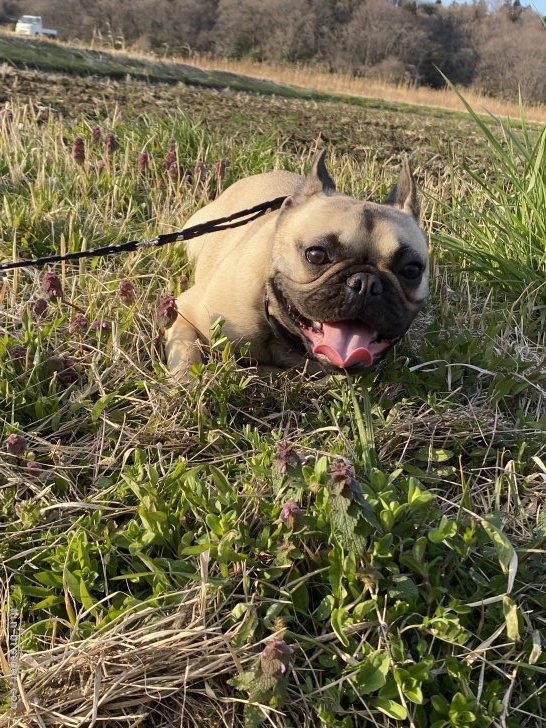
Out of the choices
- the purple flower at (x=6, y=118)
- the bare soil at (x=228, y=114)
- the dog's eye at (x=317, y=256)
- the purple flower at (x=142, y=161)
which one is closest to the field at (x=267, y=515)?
the dog's eye at (x=317, y=256)

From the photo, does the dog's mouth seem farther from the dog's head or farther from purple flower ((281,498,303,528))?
purple flower ((281,498,303,528))

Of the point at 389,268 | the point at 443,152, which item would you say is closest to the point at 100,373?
the point at 389,268

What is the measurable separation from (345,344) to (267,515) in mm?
772

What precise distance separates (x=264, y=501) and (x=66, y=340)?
1245 mm

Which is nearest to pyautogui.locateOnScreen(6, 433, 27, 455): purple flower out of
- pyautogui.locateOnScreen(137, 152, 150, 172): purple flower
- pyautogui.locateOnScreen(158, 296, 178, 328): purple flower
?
pyautogui.locateOnScreen(158, 296, 178, 328): purple flower

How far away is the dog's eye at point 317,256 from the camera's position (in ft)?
7.61

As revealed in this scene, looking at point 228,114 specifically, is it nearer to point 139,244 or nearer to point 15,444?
point 139,244

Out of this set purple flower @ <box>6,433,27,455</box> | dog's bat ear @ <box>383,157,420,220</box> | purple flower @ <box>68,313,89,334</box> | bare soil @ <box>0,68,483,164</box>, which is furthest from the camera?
bare soil @ <box>0,68,483,164</box>

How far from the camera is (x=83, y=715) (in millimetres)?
1372

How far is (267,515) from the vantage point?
172cm

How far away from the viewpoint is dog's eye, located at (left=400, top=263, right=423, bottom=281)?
94.1 inches

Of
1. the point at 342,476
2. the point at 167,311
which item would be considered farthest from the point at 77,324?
the point at 342,476

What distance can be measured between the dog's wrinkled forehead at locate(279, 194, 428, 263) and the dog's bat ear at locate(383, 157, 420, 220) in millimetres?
301

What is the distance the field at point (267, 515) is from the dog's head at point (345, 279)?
188mm
